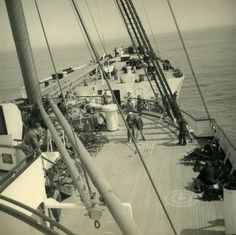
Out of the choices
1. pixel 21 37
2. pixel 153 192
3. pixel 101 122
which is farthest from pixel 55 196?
pixel 101 122

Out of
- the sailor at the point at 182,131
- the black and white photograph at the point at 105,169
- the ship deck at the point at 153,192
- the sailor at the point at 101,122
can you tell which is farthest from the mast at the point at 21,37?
the sailor at the point at 101,122

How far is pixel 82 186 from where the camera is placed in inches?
187

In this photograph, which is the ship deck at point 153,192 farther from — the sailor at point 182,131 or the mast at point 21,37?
the mast at point 21,37

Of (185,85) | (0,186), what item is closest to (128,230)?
(0,186)

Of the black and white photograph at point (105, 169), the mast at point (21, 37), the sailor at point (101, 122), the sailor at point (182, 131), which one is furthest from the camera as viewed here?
the sailor at point (101, 122)

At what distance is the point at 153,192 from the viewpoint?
9484 mm

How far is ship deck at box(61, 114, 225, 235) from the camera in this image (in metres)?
7.75

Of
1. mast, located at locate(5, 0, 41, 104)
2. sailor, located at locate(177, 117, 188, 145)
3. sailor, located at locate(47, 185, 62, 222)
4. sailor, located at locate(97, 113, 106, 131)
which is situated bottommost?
sailor, located at locate(97, 113, 106, 131)

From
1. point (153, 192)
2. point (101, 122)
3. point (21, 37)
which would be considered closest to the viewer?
point (153, 192)

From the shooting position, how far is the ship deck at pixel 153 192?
7754 mm

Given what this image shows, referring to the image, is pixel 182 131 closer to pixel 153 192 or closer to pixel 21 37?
pixel 153 192

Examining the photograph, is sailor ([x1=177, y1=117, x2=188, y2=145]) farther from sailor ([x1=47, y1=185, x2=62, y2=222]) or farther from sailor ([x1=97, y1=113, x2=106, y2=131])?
sailor ([x1=47, y1=185, x2=62, y2=222])

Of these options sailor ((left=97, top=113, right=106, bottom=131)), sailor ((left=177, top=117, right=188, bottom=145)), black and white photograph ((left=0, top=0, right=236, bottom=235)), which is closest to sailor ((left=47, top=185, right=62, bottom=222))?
black and white photograph ((left=0, top=0, right=236, bottom=235))

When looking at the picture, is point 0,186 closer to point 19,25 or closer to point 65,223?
point 65,223
